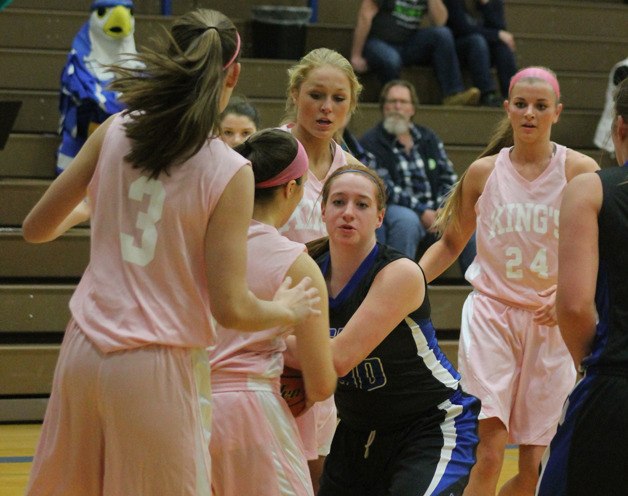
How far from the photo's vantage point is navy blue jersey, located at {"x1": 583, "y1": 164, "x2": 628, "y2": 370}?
104 inches

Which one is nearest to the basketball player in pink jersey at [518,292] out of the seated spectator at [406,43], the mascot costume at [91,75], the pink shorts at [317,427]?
the pink shorts at [317,427]

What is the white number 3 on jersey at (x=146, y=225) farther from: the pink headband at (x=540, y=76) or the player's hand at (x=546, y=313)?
the pink headband at (x=540, y=76)

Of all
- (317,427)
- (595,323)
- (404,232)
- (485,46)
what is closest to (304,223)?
(317,427)

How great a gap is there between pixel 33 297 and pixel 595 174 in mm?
4856

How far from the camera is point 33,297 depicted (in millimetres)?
6898

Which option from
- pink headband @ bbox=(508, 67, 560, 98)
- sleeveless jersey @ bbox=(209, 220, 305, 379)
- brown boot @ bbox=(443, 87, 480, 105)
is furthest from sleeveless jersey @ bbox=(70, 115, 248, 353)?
brown boot @ bbox=(443, 87, 480, 105)

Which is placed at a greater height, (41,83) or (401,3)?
(401,3)

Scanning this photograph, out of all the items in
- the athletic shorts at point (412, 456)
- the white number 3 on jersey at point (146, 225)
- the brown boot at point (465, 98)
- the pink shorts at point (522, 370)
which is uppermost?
the white number 3 on jersey at point (146, 225)

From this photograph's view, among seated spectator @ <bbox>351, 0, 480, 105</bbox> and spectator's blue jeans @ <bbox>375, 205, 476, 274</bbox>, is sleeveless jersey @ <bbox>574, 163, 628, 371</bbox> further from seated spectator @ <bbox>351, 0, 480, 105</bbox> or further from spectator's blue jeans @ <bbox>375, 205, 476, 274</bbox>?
seated spectator @ <bbox>351, 0, 480, 105</bbox>

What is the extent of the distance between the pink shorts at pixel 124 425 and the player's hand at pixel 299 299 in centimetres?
24

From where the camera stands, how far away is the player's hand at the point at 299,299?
104 inches

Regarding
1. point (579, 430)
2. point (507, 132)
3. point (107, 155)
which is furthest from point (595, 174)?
point (507, 132)

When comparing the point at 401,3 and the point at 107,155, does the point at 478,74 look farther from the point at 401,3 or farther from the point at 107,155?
the point at 107,155

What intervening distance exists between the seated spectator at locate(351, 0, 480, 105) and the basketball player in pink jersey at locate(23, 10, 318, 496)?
601 cm
